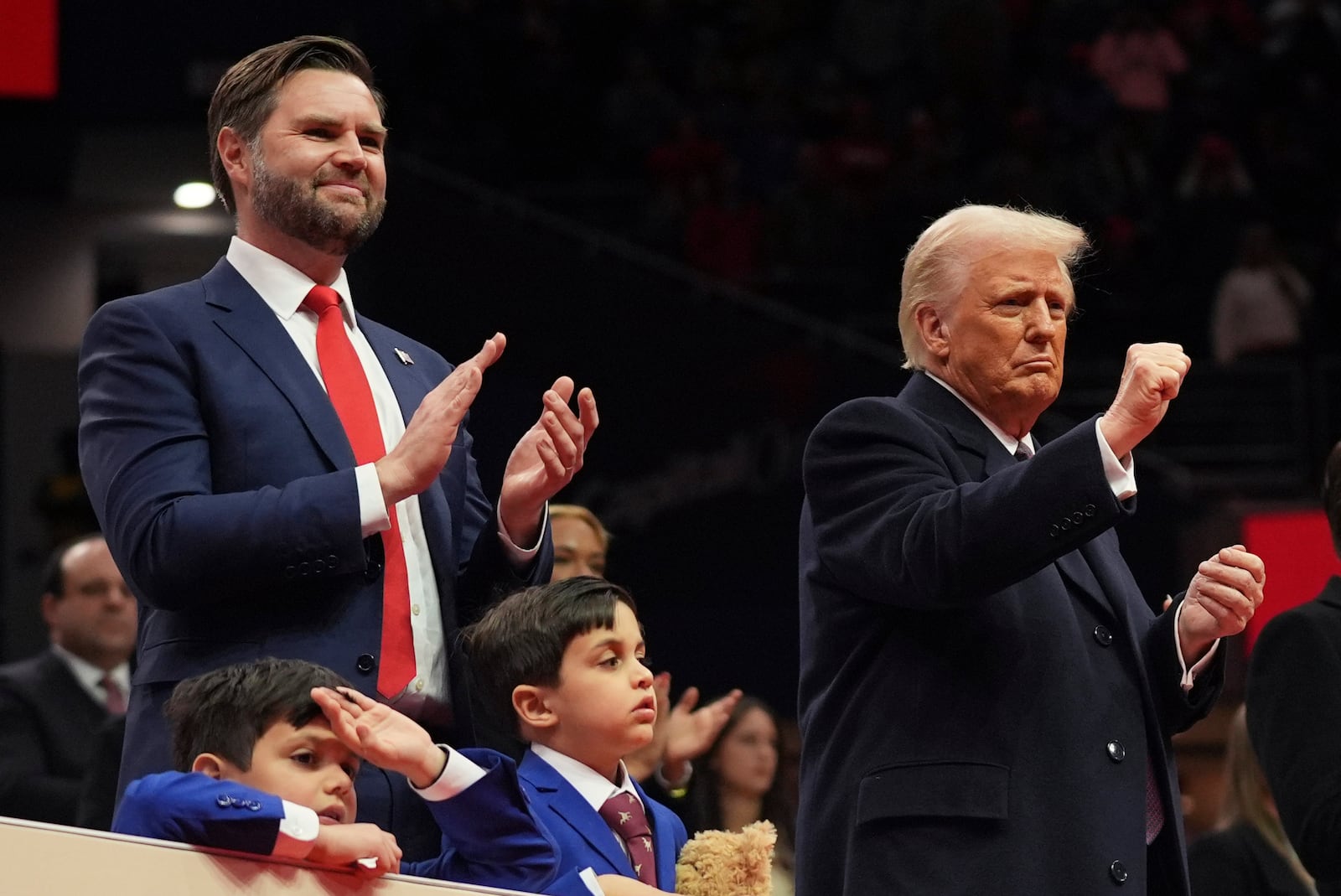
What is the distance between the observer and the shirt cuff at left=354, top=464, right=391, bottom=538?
2.58 meters

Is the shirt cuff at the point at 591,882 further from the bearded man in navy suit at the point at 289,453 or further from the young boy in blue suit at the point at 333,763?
the bearded man in navy suit at the point at 289,453

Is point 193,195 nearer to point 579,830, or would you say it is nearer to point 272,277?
point 272,277

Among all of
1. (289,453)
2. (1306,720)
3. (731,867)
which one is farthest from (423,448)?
(1306,720)

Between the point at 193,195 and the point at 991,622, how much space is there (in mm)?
6993

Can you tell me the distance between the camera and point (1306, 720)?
10.5 feet

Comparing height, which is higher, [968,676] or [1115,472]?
[1115,472]

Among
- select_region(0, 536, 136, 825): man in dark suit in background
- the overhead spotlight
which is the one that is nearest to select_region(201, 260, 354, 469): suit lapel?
select_region(0, 536, 136, 825): man in dark suit in background

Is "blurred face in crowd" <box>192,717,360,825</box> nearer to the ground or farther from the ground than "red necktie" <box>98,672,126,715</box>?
Result: nearer to the ground

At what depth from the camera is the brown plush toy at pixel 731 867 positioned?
2742mm

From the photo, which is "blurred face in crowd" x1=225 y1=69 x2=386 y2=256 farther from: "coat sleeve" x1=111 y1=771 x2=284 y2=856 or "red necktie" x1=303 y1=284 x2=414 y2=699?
"coat sleeve" x1=111 y1=771 x2=284 y2=856

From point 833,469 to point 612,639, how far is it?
1.31 ft

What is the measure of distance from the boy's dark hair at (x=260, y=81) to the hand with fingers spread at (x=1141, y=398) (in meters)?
1.18

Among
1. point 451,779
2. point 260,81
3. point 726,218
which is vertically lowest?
point 451,779

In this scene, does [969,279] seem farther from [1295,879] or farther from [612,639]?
[1295,879]
